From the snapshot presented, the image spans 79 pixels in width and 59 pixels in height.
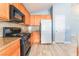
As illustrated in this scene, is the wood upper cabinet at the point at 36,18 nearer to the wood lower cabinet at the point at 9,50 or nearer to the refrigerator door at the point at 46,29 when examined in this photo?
the refrigerator door at the point at 46,29

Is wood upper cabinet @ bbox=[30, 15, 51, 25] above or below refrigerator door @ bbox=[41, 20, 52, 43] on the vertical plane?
above

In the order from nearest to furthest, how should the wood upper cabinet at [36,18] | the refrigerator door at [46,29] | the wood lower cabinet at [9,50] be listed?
1. the wood lower cabinet at [9,50]
2. the refrigerator door at [46,29]
3. the wood upper cabinet at [36,18]

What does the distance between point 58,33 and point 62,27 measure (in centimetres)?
36

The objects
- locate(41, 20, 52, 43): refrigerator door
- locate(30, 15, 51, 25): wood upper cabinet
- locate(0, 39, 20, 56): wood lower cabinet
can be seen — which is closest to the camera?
locate(0, 39, 20, 56): wood lower cabinet

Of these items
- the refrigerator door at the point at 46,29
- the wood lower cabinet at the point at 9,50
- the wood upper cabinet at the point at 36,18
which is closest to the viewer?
the wood lower cabinet at the point at 9,50

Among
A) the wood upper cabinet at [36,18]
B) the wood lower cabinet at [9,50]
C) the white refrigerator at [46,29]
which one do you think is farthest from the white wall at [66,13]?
the wood lower cabinet at [9,50]

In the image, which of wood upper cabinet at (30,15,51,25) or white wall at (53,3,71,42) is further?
wood upper cabinet at (30,15,51,25)

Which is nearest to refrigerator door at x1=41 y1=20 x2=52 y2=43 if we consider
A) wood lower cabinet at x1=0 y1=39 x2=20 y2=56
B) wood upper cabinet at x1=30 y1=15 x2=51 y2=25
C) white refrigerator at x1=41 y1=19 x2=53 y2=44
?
white refrigerator at x1=41 y1=19 x2=53 y2=44

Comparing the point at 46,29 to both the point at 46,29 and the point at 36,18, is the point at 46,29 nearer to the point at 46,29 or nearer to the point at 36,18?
the point at 46,29

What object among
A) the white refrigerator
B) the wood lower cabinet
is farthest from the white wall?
the wood lower cabinet

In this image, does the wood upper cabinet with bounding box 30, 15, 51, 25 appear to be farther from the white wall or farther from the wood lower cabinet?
the wood lower cabinet

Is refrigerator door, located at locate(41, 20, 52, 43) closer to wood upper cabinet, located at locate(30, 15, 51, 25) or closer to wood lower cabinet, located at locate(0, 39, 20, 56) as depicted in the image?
wood upper cabinet, located at locate(30, 15, 51, 25)

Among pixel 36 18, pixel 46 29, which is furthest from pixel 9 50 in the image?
pixel 36 18

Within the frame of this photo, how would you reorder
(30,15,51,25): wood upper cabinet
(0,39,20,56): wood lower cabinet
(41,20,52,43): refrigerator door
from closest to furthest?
(0,39,20,56): wood lower cabinet < (41,20,52,43): refrigerator door < (30,15,51,25): wood upper cabinet
